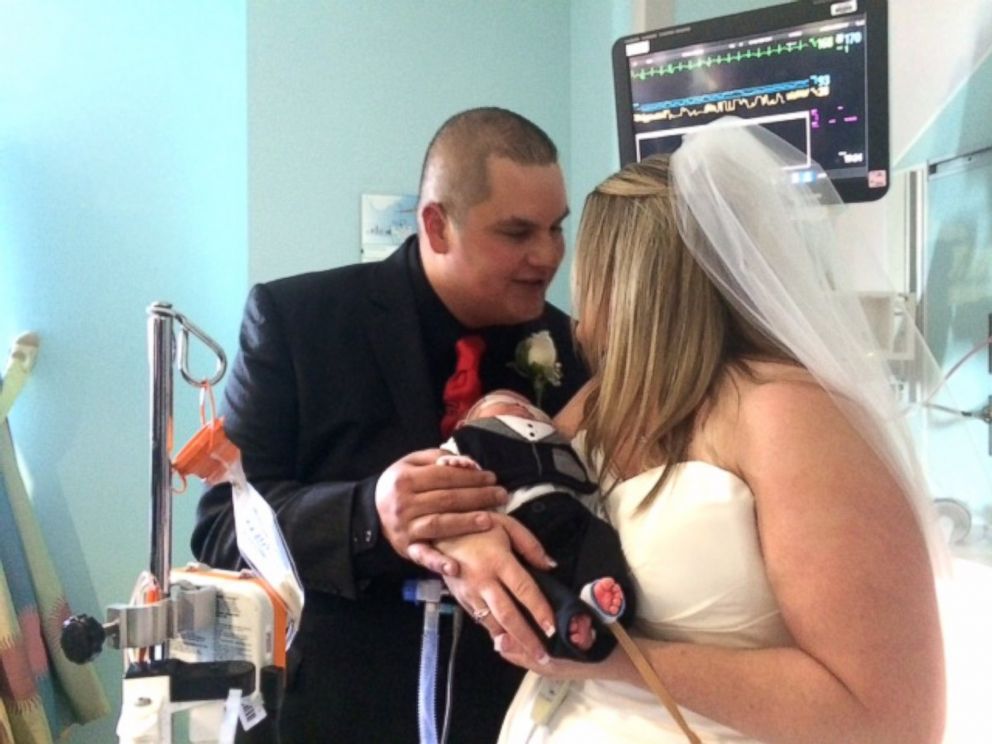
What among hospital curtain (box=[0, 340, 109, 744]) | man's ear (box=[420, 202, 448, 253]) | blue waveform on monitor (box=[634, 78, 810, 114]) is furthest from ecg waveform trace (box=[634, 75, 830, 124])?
hospital curtain (box=[0, 340, 109, 744])

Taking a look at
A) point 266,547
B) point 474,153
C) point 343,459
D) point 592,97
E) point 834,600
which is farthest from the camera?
point 592,97

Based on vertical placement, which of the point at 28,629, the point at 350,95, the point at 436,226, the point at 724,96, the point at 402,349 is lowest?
the point at 28,629

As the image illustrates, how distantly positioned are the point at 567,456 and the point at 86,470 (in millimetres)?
1774

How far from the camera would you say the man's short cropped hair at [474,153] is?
1.53 meters

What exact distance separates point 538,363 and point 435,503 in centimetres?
45

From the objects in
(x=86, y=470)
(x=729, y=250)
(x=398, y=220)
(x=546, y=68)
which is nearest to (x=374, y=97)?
(x=398, y=220)

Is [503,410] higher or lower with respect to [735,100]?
lower

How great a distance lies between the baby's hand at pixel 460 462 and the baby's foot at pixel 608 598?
0.22 meters

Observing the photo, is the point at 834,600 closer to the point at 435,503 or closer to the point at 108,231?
the point at 435,503

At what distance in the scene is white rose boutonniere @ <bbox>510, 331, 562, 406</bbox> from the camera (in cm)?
147

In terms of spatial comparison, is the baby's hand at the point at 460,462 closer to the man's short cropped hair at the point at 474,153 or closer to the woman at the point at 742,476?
the woman at the point at 742,476

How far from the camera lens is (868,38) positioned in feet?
4.80

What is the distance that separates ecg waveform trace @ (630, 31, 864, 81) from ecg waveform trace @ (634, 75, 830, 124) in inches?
1.9

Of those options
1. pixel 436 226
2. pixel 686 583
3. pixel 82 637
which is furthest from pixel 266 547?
pixel 436 226
